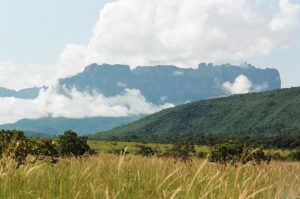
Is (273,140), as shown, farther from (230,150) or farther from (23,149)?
(23,149)

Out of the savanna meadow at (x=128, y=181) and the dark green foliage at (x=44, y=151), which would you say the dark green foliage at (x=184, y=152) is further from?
the dark green foliage at (x=44, y=151)

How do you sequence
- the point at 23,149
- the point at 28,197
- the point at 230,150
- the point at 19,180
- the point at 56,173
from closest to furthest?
the point at 28,197 → the point at 19,180 → the point at 56,173 → the point at 23,149 → the point at 230,150

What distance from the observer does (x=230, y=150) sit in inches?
1036

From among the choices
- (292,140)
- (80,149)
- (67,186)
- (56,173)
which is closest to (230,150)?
(80,149)

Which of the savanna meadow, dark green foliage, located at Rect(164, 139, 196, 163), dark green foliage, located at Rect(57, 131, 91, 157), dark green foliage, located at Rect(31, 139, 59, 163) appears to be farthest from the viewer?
dark green foliage, located at Rect(57, 131, 91, 157)

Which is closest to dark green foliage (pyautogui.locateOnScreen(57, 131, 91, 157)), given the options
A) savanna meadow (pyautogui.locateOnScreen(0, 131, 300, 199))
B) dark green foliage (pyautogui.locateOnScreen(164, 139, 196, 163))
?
dark green foliage (pyautogui.locateOnScreen(164, 139, 196, 163))

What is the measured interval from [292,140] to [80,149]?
476 feet

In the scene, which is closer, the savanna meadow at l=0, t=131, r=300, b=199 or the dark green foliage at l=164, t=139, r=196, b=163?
the savanna meadow at l=0, t=131, r=300, b=199

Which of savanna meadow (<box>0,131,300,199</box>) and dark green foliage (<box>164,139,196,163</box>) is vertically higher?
dark green foliage (<box>164,139,196,163</box>)

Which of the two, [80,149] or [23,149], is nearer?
[23,149]

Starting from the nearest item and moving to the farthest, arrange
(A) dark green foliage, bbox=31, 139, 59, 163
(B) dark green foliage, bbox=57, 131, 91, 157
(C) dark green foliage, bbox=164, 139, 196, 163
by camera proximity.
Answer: (A) dark green foliage, bbox=31, 139, 59, 163 → (C) dark green foliage, bbox=164, 139, 196, 163 → (B) dark green foliage, bbox=57, 131, 91, 157

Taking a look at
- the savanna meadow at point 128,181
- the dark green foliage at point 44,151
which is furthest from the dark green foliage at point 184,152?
the dark green foliage at point 44,151

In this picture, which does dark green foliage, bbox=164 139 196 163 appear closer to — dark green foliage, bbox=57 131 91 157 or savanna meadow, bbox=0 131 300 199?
savanna meadow, bbox=0 131 300 199

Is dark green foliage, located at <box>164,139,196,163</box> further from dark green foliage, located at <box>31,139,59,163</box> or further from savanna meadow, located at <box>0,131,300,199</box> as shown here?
dark green foliage, located at <box>31,139,59,163</box>
